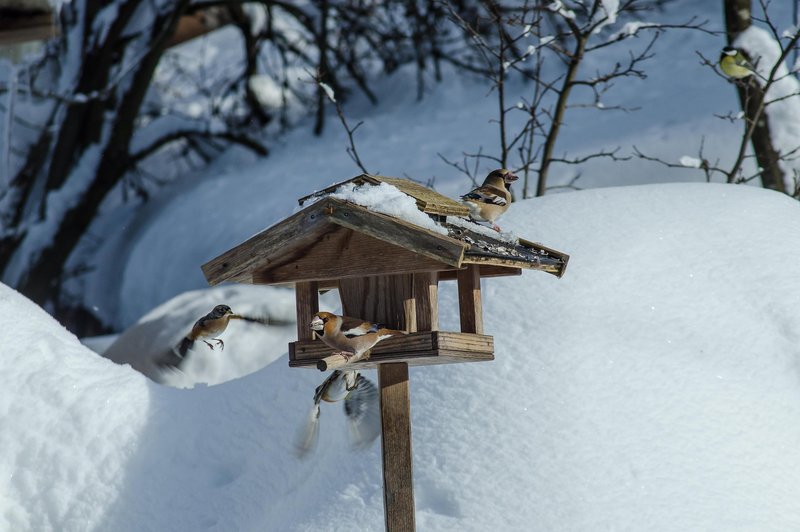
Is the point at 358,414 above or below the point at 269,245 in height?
below

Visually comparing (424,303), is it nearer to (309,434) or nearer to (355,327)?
(355,327)

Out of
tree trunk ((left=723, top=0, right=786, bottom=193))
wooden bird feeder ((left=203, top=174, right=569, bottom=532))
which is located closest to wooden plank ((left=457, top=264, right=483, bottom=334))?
wooden bird feeder ((left=203, top=174, right=569, bottom=532))

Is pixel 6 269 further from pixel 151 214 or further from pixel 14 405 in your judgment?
pixel 14 405

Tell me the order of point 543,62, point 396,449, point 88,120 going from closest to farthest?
point 396,449, point 88,120, point 543,62

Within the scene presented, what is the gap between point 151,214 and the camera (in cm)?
965

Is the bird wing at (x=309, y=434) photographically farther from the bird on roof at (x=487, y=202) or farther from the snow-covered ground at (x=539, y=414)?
the bird on roof at (x=487, y=202)

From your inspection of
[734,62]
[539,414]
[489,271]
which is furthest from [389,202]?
[734,62]

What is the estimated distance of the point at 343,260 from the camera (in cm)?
266

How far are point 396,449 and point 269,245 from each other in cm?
67

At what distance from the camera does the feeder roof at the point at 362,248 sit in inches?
98.3

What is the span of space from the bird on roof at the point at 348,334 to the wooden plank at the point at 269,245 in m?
0.22

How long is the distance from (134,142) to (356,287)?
728 cm

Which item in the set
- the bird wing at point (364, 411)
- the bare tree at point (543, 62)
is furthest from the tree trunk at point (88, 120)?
the bird wing at point (364, 411)

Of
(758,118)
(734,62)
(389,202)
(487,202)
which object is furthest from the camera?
(758,118)
